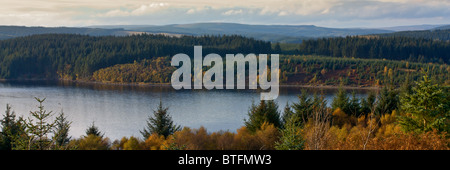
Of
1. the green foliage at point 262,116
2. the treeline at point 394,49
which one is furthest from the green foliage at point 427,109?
the treeline at point 394,49

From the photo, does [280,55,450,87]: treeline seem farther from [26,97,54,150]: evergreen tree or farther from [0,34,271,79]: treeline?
[26,97,54,150]: evergreen tree

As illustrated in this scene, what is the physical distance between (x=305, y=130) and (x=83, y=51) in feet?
292

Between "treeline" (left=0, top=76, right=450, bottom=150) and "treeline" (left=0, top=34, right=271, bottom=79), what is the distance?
64863 millimetres

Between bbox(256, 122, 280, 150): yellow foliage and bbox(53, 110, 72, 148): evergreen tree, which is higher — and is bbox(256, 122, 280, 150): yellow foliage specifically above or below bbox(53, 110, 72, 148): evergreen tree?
below

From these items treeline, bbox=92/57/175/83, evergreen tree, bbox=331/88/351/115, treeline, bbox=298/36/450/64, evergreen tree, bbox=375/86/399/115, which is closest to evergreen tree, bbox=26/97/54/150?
evergreen tree, bbox=331/88/351/115

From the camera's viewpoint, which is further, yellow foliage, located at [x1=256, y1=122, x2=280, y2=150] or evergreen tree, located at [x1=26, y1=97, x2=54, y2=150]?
yellow foliage, located at [x1=256, y1=122, x2=280, y2=150]

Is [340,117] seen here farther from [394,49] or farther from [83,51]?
[83,51]

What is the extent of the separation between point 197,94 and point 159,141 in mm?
34625

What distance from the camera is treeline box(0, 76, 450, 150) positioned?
7.44 metres

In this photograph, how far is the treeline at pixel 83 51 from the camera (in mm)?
85500

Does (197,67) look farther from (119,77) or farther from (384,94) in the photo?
(384,94)

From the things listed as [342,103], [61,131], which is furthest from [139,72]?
[61,131]

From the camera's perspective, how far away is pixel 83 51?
9362 cm

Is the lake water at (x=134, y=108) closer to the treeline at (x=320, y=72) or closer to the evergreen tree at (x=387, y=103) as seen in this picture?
the evergreen tree at (x=387, y=103)
